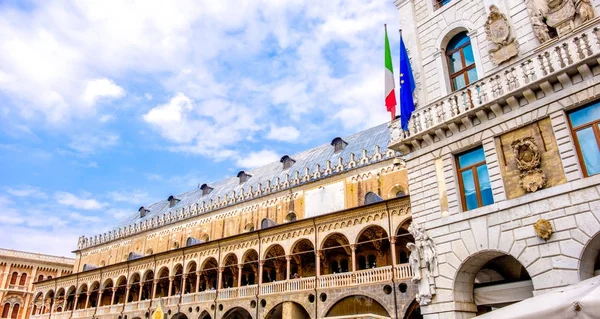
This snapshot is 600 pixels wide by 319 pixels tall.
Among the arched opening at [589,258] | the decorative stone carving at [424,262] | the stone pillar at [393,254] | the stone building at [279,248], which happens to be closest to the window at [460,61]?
the decorative stone carving at [424,262]

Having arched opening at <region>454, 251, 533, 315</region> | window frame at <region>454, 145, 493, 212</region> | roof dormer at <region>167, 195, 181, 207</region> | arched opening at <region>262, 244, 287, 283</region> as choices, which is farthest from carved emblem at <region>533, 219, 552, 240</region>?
roof dormer at <region>167, 195, 181, 207</region>

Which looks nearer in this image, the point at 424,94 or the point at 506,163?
the point at 506,163

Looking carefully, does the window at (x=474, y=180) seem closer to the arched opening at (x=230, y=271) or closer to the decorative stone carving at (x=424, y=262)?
the decorative stone carving at (x=424, y=262)

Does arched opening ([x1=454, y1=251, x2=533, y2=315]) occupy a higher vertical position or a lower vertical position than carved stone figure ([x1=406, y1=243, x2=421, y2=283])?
lower

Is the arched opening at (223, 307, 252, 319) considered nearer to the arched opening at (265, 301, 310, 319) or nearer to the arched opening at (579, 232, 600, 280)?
the arched opening at (265, 301, 310, 319)

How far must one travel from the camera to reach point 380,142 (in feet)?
112

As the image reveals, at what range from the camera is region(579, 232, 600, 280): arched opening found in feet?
31.0

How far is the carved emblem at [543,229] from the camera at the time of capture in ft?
32.8

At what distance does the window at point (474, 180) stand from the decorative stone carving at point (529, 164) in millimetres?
983

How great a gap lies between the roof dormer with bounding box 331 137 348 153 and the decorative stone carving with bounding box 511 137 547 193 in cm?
2679

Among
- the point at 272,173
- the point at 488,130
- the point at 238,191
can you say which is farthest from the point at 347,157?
the point at 488,130

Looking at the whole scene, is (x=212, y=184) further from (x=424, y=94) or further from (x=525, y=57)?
(x=525, y=57)

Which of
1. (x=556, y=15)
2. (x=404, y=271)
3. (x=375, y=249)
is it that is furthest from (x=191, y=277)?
(x=556, y=15)

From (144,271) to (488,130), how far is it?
33418 millimetres
